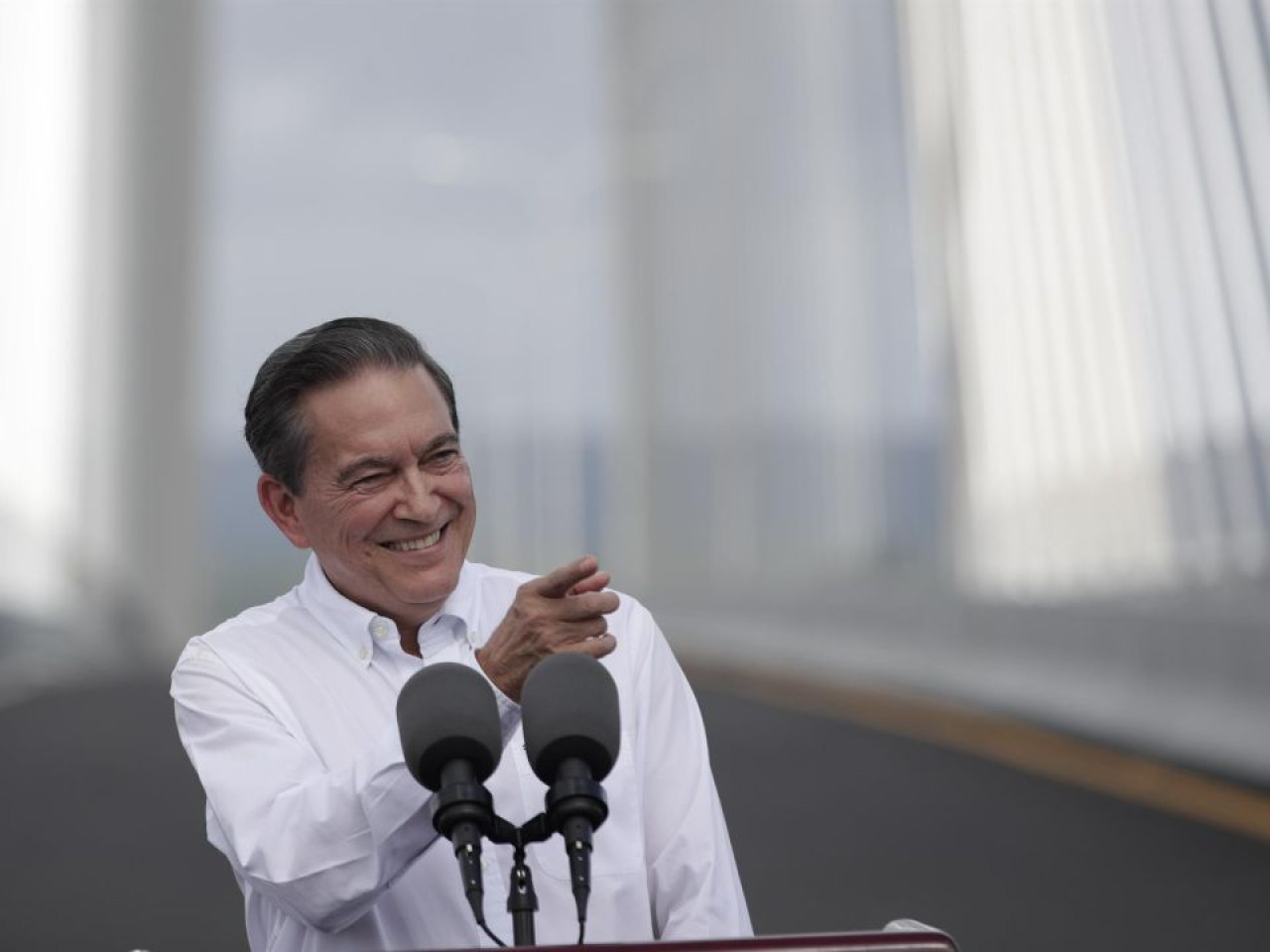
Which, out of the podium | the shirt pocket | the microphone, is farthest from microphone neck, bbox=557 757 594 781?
the shirt pocket

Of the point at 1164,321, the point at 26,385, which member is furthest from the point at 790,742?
the point at 26,385

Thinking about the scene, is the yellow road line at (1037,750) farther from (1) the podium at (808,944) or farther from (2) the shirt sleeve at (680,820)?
(1) the podium at (808,944)

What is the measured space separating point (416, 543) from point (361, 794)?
268mm

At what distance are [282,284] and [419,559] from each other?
2.17 metres

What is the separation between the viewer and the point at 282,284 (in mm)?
3896

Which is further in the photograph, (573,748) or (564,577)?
(564,577)

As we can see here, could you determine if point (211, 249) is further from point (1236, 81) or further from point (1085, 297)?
point (1236, 81)

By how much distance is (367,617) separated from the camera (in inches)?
74.9

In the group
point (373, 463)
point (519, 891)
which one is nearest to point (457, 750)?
point (519, 891)

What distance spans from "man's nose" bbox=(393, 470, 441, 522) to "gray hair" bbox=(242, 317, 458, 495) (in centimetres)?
8

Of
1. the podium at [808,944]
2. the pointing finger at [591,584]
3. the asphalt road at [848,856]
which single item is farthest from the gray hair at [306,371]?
the asphalt road at [848,856]

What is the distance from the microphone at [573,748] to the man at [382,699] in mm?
92

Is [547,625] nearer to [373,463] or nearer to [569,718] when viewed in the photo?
[569,718]

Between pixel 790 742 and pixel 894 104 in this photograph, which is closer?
pixel 790 742
